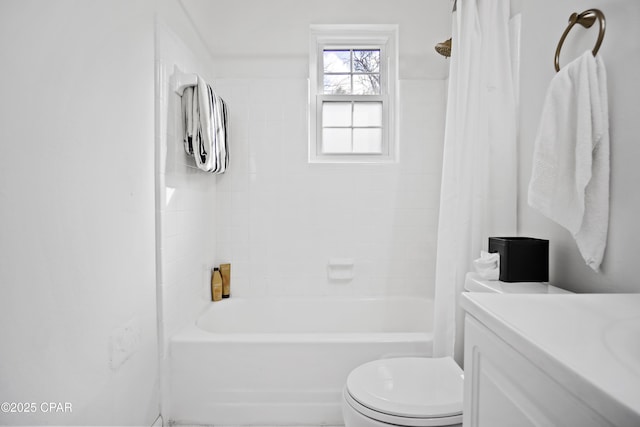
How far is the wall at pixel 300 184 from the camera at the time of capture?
8.13 ft

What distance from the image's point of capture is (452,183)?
1.64 meters

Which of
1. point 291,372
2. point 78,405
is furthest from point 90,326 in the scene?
point 291,372

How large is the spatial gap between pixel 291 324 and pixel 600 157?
78.6 inches

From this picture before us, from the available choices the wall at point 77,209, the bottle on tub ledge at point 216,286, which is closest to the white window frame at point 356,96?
the bottle on tub ledge at point 216,286

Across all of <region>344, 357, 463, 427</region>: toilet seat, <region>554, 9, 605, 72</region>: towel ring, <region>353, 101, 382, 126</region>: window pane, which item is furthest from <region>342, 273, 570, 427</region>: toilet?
<region>353, 101, 382, 126</region>: window pane

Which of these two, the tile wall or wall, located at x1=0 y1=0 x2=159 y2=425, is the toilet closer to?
wall, located at x1=0 y1=0 x2=159 y2=425

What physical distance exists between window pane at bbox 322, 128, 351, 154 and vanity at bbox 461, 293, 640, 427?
1.95 meters

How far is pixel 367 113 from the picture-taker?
2607mm

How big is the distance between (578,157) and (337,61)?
1.95 m

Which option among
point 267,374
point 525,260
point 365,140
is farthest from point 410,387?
point 365,140

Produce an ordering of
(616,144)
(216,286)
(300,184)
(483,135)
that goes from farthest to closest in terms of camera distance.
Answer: (300,184) < (216,286) < (483,135) < (616,144)

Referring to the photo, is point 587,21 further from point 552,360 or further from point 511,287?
point 552,360

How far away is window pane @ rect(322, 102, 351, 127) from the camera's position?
261 cm

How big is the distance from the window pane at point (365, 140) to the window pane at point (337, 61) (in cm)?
47
